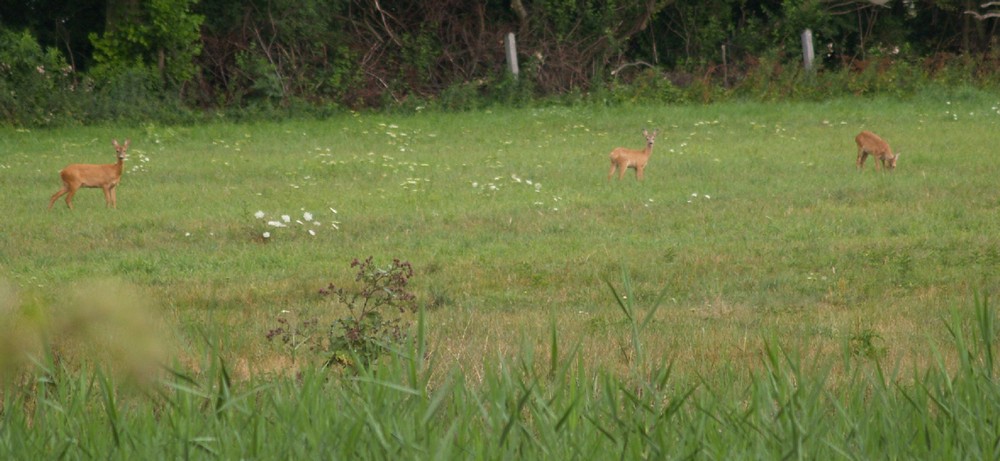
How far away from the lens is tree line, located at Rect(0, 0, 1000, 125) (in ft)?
81.3

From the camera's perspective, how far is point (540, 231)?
12570 millimetres

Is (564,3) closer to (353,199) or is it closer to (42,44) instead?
(42,44)

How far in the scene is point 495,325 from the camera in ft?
25.7

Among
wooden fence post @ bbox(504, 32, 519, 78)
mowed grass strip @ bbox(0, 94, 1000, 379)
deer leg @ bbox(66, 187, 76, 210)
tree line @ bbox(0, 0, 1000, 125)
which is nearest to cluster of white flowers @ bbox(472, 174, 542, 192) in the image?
mowed grass strip @ bbox(0, 94, 1000, 379)

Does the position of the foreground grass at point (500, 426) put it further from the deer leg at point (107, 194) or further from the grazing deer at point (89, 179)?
the deer leg at point (107, 194)

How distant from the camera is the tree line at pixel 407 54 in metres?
24.8

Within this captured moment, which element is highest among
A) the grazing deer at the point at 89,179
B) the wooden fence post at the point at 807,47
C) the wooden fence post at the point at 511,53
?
the grazing deer at the point at 89,179

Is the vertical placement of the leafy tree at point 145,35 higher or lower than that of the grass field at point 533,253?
higher

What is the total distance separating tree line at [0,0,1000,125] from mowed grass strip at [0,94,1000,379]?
2.30 metres

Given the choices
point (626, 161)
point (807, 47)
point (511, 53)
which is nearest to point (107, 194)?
point (626, 161)

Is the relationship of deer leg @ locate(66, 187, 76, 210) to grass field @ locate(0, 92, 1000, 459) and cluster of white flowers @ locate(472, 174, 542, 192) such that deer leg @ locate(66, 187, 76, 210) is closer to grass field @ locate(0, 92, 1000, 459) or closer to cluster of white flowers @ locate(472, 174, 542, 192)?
grass field @ locate(0, 92, 1000, 459)

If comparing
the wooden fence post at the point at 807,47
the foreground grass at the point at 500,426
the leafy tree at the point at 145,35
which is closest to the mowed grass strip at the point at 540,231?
the foreground grass at the point at 500,426

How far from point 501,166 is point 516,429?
49.5 ft

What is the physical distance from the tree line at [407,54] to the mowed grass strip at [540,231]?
230cm
